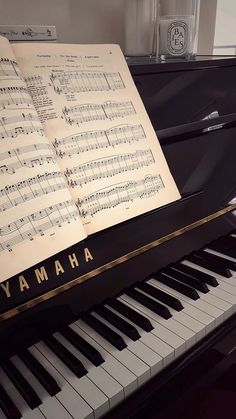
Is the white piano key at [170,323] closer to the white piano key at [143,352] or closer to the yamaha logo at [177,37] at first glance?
the white piano key at [143,352]

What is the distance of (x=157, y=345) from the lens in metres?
0.65

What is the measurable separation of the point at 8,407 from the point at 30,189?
1.09 feet

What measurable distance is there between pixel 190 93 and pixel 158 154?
0.99 ft

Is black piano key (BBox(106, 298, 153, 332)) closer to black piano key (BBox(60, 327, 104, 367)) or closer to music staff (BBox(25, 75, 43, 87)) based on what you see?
black piano key (BBox(60, 327, 104, 367))

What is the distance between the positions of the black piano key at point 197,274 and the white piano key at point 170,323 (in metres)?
0.15

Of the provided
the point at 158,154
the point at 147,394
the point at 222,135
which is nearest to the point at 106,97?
the point at 158,154

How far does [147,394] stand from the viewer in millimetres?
594

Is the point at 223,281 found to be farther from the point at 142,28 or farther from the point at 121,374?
the point at 142,28

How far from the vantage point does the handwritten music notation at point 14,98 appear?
1.94 ft

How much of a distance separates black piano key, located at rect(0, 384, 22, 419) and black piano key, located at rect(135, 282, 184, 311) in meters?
0.36

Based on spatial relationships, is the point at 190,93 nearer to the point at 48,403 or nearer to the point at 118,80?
the point at 118,80

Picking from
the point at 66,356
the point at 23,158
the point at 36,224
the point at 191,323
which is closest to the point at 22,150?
the point at 23,158

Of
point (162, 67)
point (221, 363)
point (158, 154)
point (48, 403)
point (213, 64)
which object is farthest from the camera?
point (213, 64)

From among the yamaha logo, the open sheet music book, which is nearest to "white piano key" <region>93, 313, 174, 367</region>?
the open sheet music book
